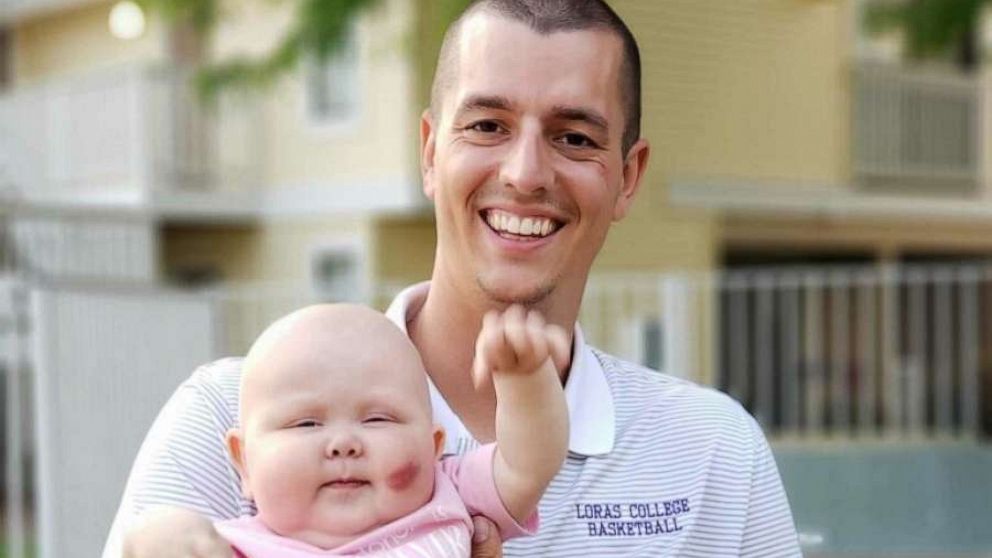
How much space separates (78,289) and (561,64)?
15.6ft

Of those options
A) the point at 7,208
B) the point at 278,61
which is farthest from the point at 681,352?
the point at 7,208

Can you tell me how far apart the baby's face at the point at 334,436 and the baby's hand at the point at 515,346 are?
229 mm

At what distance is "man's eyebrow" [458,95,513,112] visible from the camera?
2.41m

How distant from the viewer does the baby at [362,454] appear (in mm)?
2104

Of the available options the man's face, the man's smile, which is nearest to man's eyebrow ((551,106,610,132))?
the man's face


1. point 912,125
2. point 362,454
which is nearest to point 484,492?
point 362,454

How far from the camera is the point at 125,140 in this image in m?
14.8

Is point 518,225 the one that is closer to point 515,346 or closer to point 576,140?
point 576,140

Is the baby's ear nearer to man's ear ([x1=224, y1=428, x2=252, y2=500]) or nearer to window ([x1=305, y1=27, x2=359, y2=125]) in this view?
man's ear ([x1=224, y1=428, x2=252, y2=500])

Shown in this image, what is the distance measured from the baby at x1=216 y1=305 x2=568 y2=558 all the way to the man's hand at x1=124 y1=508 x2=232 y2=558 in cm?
6

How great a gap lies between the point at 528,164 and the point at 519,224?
0.30 feet

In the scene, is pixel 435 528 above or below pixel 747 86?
below

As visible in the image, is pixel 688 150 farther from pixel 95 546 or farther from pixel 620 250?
pixel 95 546

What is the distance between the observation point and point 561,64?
241 cm
